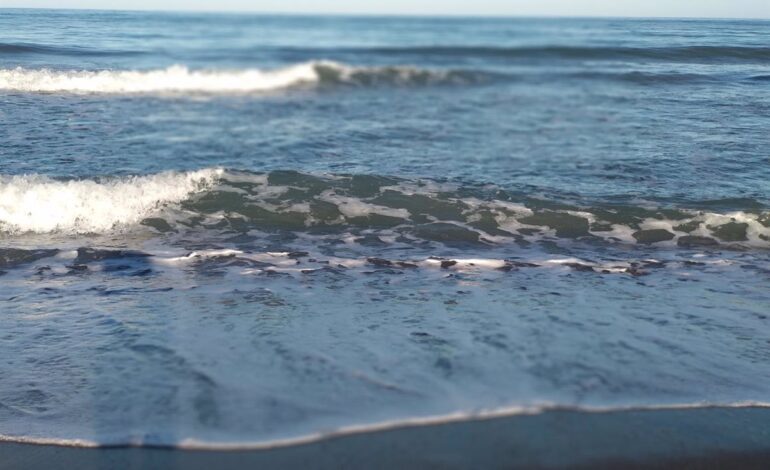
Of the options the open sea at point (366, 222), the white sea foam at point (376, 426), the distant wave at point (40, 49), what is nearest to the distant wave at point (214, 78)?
the open sea at point (366, 222)

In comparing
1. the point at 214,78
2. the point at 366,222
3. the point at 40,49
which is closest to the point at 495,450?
the point at 366,222

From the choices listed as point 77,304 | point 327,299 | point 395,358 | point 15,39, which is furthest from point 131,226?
point 395,358

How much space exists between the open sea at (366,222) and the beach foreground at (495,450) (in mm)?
109

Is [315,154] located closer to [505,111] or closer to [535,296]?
[505,111]

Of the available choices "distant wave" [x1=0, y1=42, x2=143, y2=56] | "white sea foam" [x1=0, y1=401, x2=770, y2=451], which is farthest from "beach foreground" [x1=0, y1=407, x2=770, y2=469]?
"distant wave" [x1=0, y1=42, x2=143, y2=56]

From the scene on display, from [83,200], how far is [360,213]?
9.17 feet

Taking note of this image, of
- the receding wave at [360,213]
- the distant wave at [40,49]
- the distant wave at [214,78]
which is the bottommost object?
the receding wave at [360,213]

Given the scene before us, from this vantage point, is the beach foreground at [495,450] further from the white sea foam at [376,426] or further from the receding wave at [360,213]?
the receding wave at [360,213]

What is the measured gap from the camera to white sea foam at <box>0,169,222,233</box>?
7.65 meters

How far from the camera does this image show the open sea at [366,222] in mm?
4109

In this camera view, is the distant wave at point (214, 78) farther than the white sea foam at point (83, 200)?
Yes

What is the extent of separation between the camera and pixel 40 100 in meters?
9.72

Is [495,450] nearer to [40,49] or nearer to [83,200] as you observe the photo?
[83,200]

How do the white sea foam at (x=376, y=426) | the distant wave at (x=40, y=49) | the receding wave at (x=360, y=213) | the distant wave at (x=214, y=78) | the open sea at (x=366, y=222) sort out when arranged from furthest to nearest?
the distant wave at (x=214, y=78) → the distant wave at (x=40, y=49) → the receding wave at (x=360, y=213) → the open sea at (x=366, y=222) → the white sea foam at (x=376, y=426)
